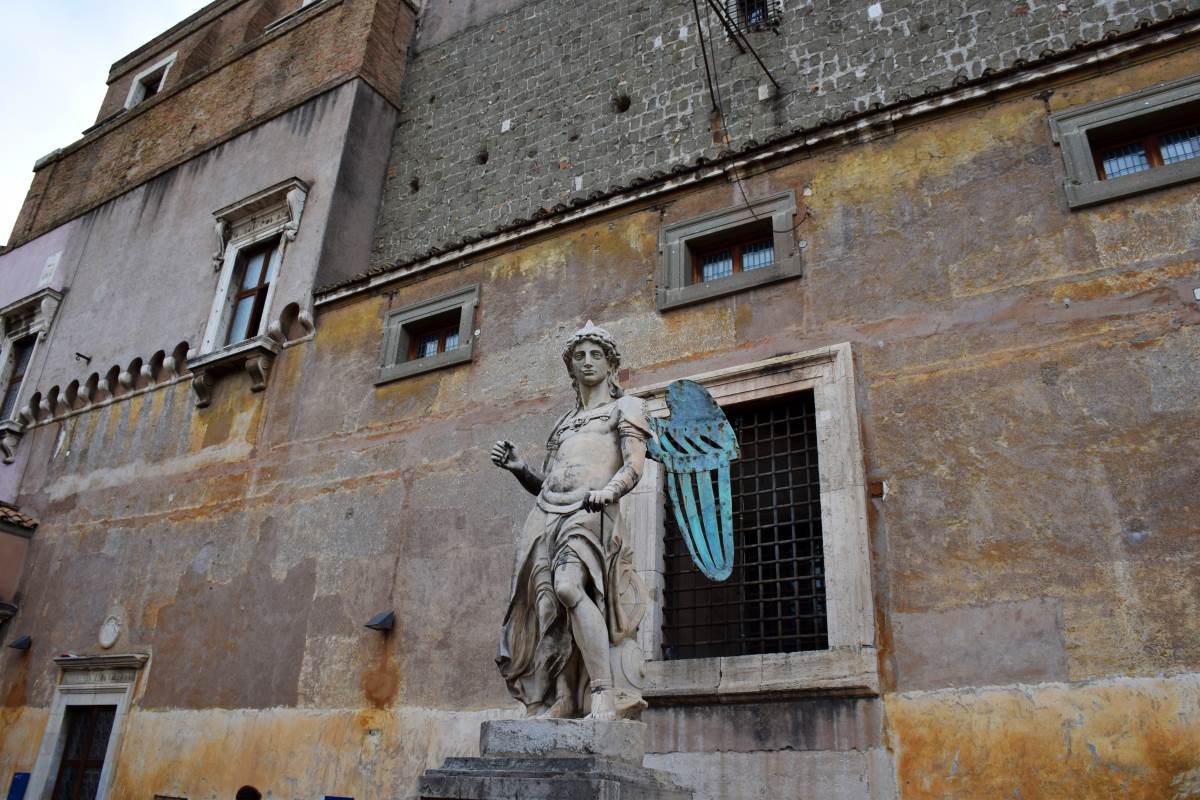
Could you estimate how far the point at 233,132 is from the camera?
1609 cm

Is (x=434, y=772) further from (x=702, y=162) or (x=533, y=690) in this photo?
(x=702, y=162)

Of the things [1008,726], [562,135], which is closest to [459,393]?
[562,135]

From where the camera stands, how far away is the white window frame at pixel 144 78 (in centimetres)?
2025

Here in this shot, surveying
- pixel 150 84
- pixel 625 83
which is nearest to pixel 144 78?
pixel 150 84

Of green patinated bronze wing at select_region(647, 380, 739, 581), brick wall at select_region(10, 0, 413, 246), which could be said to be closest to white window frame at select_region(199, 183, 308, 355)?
brick wall at select_region(10, 0, 413, 246)

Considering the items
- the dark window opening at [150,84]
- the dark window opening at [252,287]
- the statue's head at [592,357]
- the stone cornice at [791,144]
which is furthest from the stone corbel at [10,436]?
the statue's head at [592,357]

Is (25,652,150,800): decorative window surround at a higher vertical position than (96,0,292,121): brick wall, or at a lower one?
lower

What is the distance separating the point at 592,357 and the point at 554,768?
2535 millimetres

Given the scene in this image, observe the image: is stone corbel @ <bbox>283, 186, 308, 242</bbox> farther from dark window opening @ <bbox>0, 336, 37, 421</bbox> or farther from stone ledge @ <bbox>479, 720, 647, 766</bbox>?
stone ledge @ <bbox>479, 720, 647, 766</bbox>

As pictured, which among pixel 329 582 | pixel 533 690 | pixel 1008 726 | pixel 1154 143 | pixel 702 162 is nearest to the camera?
pixel 533 690

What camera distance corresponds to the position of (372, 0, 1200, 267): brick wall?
10.4m

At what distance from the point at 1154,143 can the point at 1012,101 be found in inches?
46.6

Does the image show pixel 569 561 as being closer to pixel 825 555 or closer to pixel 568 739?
pixel 568 739

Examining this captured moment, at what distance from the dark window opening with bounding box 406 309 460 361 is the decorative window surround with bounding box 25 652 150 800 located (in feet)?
16.4
